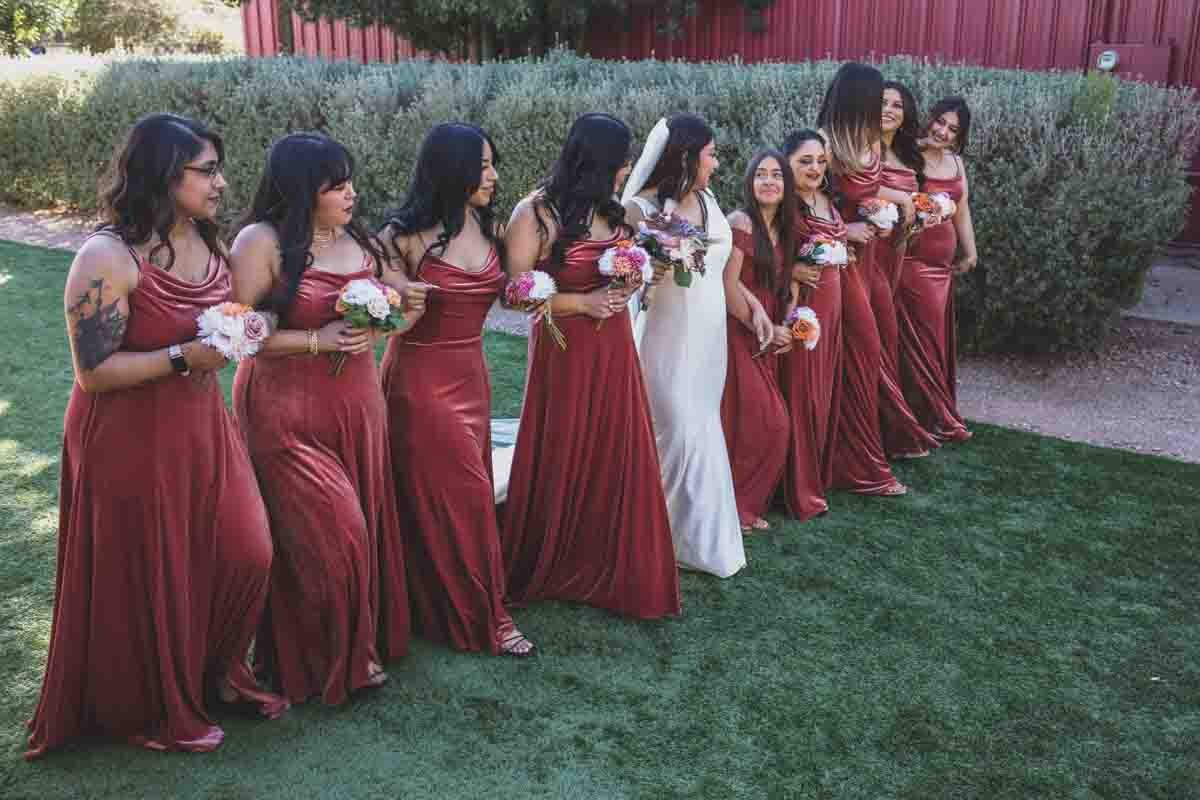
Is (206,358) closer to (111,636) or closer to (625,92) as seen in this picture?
(111,636)

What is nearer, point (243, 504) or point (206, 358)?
point (206, 358)

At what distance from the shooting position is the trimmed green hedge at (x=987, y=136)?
9.10 meters

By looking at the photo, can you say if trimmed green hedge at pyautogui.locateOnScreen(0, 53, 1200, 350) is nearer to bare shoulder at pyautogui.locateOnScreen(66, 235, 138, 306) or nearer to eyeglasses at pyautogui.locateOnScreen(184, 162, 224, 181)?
eyeglasses at pyautogui.locateOnScreen(184, 162, 224, 181)

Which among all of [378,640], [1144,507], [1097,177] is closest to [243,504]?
[378,640]

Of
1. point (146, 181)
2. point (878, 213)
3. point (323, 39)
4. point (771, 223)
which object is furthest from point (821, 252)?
point (323, 39)

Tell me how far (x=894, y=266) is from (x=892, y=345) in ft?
1.70

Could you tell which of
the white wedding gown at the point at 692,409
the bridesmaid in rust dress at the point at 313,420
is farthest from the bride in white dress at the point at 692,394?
the bridesmaid in rust dress at the point at 313,420

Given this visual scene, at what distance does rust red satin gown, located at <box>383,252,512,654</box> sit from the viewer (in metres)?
4.72

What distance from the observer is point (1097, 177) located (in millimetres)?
9016

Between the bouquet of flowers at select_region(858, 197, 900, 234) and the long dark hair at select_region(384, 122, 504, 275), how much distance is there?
2958 mm

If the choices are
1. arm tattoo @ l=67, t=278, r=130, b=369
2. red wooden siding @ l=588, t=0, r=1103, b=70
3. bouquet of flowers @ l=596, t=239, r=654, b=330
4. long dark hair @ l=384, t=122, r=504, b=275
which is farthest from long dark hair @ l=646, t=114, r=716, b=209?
red wooden siding @ l=588, t=0, r=1103, b=70

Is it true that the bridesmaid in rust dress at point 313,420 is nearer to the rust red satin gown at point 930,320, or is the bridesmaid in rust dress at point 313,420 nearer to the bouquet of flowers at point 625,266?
the bouquet of flowers at point 625,266

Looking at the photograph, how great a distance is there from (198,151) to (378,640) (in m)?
2.08

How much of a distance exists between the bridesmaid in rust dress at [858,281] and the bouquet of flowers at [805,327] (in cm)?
72
